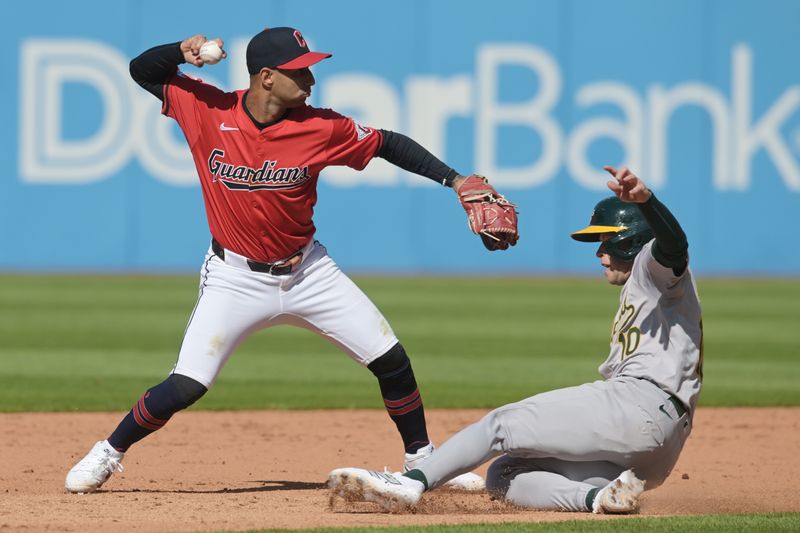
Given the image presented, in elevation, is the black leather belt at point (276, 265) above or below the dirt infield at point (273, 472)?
above

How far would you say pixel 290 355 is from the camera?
10.8 meters

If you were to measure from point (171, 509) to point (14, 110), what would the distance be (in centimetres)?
1384

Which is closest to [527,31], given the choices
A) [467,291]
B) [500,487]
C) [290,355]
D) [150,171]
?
[467,291]

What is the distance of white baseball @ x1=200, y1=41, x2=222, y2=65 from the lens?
5.06 m

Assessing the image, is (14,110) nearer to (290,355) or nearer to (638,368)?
(290,355)

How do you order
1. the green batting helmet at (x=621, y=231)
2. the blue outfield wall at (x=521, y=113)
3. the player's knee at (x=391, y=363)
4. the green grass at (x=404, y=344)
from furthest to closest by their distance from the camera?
the blue outfield wall at (x=521, y=113) < the green grass at (x=404, y=344) < the player's knee at (x=391, y=363) < the green batting helmet at (x=621, y=231)

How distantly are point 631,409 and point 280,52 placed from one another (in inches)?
80.4

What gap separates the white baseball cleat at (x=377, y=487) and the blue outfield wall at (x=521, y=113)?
13.3 m

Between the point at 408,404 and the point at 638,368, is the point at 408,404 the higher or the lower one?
the lower one

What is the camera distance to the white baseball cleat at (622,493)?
4.59 metres

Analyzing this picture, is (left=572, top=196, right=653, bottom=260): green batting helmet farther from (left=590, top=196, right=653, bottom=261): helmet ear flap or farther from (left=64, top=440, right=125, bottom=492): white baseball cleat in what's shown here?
(left=64, top=440, right=125, bottom=492): white baseball cleat

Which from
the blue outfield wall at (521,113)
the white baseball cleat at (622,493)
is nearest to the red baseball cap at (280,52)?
the white baseball cleat at (622,493)

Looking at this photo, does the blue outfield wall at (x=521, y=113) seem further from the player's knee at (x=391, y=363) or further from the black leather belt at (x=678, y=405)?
the black leather belt at (x=678, y=405)

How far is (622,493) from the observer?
4.60 meters
